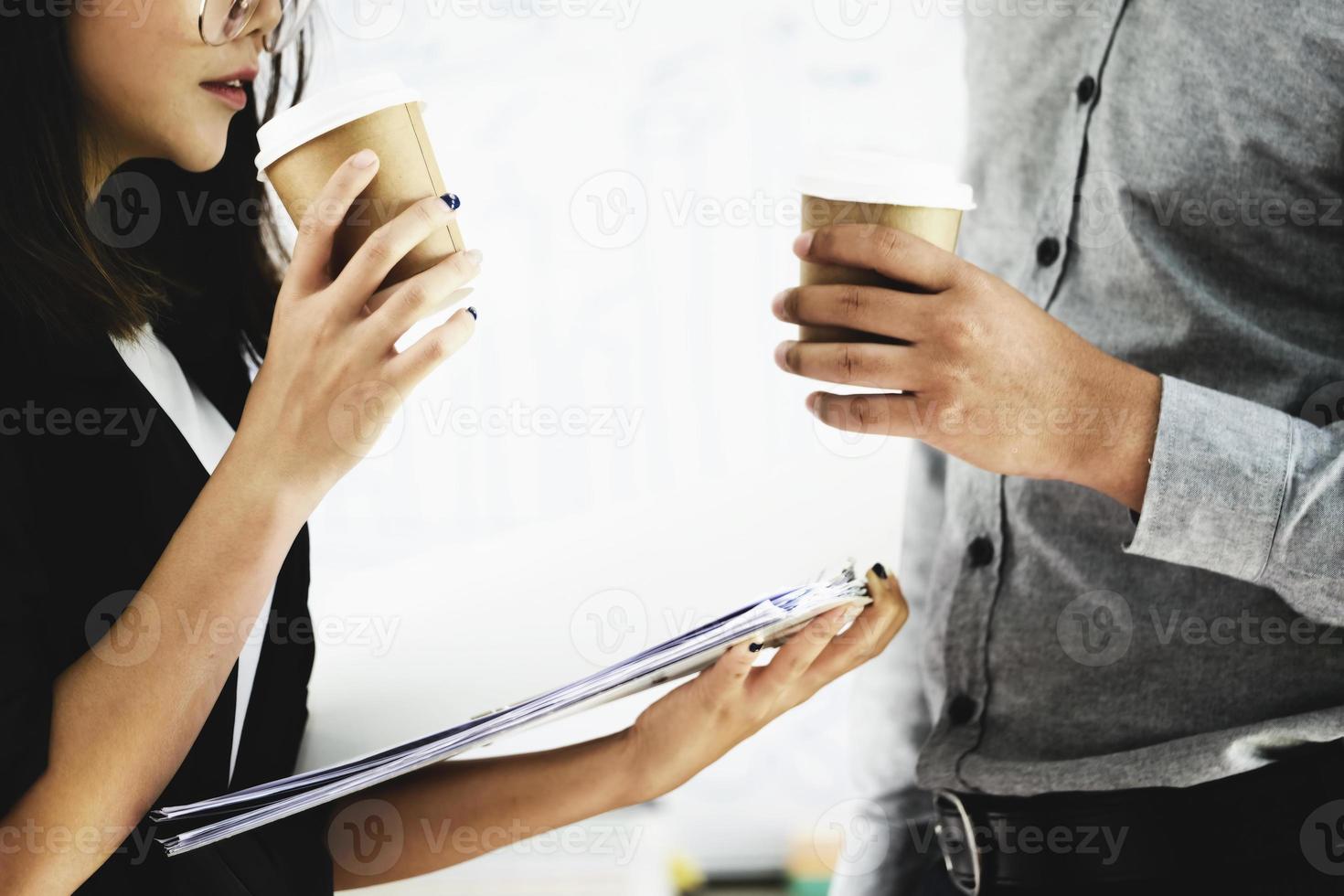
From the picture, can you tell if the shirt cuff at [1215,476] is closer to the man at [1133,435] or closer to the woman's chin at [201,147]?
the man at [1133,435]

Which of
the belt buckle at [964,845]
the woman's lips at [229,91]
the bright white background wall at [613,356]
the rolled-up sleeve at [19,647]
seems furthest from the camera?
the bright white background wall at [613,356]

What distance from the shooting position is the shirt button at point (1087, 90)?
1.13 meters

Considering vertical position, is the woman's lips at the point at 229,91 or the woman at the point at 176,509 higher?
the woman's lips at the point at 229,91

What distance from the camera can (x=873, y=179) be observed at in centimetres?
86

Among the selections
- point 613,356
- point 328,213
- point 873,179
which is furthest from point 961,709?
point 613,356

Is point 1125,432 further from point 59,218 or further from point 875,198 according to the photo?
point 59,218

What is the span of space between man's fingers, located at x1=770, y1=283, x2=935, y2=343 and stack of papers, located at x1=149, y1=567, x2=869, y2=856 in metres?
0.23

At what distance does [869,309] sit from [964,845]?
624 millimetres

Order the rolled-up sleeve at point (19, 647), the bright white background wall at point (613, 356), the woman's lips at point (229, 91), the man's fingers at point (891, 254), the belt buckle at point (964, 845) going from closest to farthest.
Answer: the rolled-up sleeve at point (19, 647) < the man's fingers at point (891, 254) < the woman's lips at point (229, 91) < the belt buckle at point (964, 845) < the bright white background wall at point (613, 356)

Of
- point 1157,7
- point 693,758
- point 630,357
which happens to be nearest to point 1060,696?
point 693,758

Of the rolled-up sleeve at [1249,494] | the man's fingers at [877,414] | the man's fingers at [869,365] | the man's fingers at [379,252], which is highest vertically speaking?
the man's fingers at [379,252]

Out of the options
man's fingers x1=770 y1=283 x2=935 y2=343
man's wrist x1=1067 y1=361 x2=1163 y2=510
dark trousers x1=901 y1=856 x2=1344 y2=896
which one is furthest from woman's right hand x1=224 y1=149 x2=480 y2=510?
dark trousers x1=901 y1=856 x2=1344 y2=896

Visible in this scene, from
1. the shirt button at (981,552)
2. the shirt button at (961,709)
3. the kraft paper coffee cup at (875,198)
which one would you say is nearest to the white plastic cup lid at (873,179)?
the kraft paper coffee cup at (875,198)

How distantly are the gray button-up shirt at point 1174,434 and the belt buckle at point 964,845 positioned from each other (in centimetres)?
2
